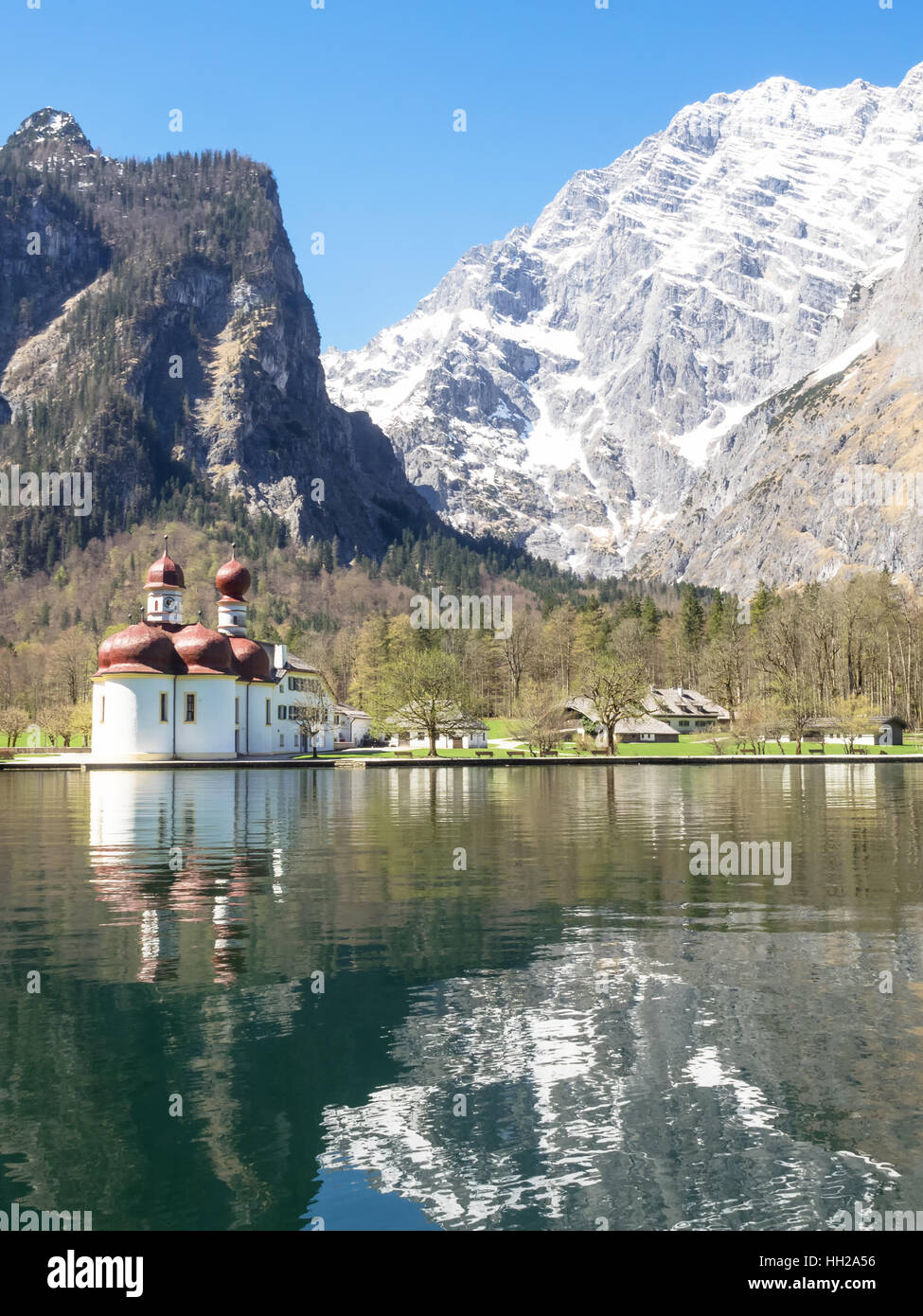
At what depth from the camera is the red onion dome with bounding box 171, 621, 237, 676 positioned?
329ft

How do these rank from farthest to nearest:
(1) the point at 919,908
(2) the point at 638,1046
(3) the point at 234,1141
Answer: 1. (1) the point at 919,908
2. (2) the point at 638,1046
3. (3) the point at 234,1141

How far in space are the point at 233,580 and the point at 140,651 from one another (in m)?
19.5

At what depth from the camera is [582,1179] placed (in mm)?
10320

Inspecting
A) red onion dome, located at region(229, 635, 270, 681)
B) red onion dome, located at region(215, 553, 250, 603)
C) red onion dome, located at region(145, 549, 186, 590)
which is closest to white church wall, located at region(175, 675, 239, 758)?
red onion dome, located at region(229, 635, 270, 681)

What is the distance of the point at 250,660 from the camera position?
107625 millimetres

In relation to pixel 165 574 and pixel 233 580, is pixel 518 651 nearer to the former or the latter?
pixel 233 580

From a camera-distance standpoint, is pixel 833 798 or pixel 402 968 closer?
pixel 402 968

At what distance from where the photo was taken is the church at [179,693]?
97125mm

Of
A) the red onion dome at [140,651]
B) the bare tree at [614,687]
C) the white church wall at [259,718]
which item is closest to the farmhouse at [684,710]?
the bare tree at [614,687]

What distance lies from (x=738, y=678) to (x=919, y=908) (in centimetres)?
13377

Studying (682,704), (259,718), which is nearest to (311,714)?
(259,718)

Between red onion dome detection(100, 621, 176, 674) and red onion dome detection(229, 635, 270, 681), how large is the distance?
8.53 meters
